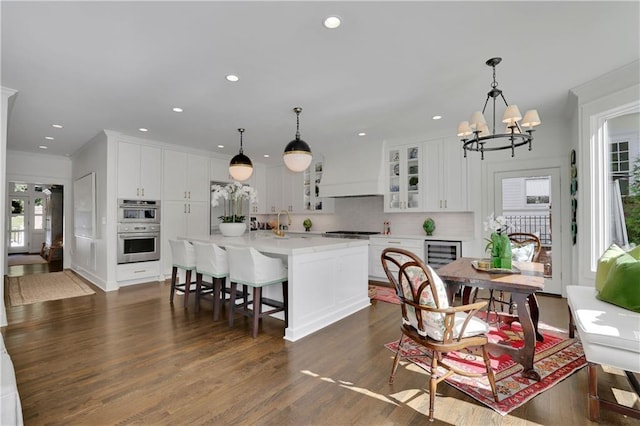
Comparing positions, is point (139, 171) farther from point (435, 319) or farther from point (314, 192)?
point (435, 319)

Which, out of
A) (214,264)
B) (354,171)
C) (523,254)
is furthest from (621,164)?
(214,264)

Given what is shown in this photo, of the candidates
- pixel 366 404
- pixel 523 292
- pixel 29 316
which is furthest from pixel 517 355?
pixel 29 316

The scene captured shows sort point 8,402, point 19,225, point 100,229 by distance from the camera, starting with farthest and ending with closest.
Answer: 1. point 19,225
2. point 100,229
3. point 8,402

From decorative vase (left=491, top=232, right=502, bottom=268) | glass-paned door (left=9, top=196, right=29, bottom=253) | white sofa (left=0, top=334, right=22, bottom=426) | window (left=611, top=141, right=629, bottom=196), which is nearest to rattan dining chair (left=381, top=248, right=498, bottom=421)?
decorative vase (left=491, top=232, right=502, bottom=268)

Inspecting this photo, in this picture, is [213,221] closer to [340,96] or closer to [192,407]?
[340,96]

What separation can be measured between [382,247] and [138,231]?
14.2 ft

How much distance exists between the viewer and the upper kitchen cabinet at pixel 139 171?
5.21 metres

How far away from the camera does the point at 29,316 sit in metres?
3.66

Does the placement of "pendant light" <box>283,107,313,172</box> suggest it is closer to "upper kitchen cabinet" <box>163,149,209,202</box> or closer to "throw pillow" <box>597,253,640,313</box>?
"throw pillow" <box>597,253,640,313</box>

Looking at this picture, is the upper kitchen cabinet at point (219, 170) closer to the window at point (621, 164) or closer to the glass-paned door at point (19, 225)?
the window at point (621, 164)

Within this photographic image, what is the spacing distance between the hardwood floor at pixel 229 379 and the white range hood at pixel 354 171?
2783 mm

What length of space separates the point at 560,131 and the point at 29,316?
7266 millimetres

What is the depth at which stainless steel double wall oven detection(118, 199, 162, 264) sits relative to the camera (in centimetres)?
521

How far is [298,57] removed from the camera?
263 cm
